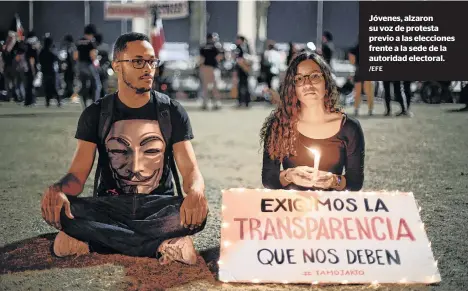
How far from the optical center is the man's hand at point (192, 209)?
145 inches

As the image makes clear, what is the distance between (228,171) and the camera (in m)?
7.21

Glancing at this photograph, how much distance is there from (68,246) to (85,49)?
8.82 metres

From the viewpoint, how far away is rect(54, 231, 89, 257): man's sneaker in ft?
12.5

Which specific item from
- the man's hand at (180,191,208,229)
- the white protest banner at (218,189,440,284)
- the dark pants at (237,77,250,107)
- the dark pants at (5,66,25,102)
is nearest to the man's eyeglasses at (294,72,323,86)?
the white protest banner at (218,189,440,284)

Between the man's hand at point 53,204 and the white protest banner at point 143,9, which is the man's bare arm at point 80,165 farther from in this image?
the white protest banner at point 143,9

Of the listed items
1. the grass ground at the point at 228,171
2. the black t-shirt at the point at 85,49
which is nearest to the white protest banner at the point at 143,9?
the grass ground at the point at 228,171

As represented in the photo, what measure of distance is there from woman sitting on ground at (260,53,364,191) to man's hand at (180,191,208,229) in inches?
21.2

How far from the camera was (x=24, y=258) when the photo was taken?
389 centimetres

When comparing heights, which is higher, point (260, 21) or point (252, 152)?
point (260, 21)

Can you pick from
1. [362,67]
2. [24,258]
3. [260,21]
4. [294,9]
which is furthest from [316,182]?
[294,9]

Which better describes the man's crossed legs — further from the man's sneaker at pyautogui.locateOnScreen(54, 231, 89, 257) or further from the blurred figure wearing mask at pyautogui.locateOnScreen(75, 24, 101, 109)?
the blurred figure wearing mask at pyautogui.locateOnScreen(75, 24, 101, 109)

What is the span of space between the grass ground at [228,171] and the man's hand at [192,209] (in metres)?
0.28

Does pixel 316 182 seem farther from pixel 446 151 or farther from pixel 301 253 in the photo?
pixel 446 151

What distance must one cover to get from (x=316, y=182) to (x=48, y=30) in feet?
74.7
